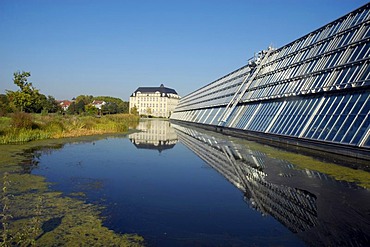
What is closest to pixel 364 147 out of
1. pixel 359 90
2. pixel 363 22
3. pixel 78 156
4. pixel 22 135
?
pixel 359 90

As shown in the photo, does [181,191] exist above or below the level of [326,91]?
below

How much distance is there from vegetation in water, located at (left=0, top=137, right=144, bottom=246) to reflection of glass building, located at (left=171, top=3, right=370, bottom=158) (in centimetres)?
1442

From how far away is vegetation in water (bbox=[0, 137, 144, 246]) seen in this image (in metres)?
5.49

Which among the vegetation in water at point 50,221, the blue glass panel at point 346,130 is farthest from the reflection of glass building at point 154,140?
the vegetation in water at point 50,221

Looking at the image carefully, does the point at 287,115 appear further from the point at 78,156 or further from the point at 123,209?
the point at 123,209

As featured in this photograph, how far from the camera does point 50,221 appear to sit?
21.0ft

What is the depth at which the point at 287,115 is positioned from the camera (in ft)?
88.0

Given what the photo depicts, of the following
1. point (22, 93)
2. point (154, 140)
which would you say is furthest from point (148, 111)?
point (154, 140)

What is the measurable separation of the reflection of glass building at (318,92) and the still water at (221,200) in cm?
548

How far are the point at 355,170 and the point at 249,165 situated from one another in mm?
4496

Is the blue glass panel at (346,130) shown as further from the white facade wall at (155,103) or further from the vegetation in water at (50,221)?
the white facade wall at (155,103)

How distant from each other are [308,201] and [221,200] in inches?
95.2

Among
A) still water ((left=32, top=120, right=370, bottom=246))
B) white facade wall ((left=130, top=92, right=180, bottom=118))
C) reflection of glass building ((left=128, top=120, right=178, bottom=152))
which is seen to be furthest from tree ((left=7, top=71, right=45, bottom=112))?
white facade wall ((left=130, top=92, right=180, bottom=118))

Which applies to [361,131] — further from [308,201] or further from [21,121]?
[21,121]
